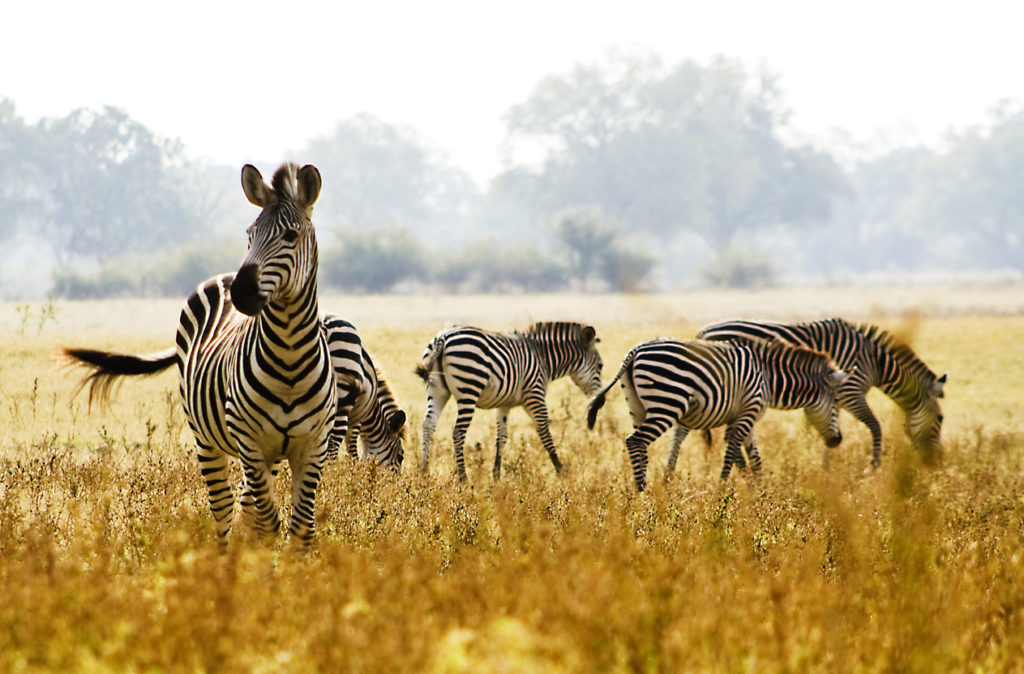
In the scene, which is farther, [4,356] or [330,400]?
[4,356]

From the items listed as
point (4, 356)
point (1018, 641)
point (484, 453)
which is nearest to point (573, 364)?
point (484, 453)

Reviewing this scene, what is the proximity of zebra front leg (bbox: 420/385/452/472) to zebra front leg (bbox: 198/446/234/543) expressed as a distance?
4373mm

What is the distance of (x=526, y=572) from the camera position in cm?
481

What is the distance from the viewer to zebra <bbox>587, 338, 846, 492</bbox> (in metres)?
10.0

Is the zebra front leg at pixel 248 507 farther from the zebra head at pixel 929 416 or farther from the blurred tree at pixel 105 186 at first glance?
the blurred tree at pixel 105 186

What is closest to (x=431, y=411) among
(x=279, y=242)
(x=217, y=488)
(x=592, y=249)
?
(x=217, y=488)

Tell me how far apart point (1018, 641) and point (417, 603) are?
116 inches

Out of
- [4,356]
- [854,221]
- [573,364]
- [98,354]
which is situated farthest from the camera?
[854,221]

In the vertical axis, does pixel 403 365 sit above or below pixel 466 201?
below

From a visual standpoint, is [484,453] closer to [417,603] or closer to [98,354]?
[98,354]

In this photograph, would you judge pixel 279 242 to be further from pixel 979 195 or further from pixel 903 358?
pixel 979 195

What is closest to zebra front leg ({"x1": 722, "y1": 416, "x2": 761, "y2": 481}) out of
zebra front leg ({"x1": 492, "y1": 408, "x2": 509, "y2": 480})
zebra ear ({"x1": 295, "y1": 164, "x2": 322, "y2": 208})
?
zebra front leg ({"x1": 492, "y1": 408, "x2": 509, "y2": 480})

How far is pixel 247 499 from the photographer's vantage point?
19.8 feet

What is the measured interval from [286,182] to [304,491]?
1899 millimetres
